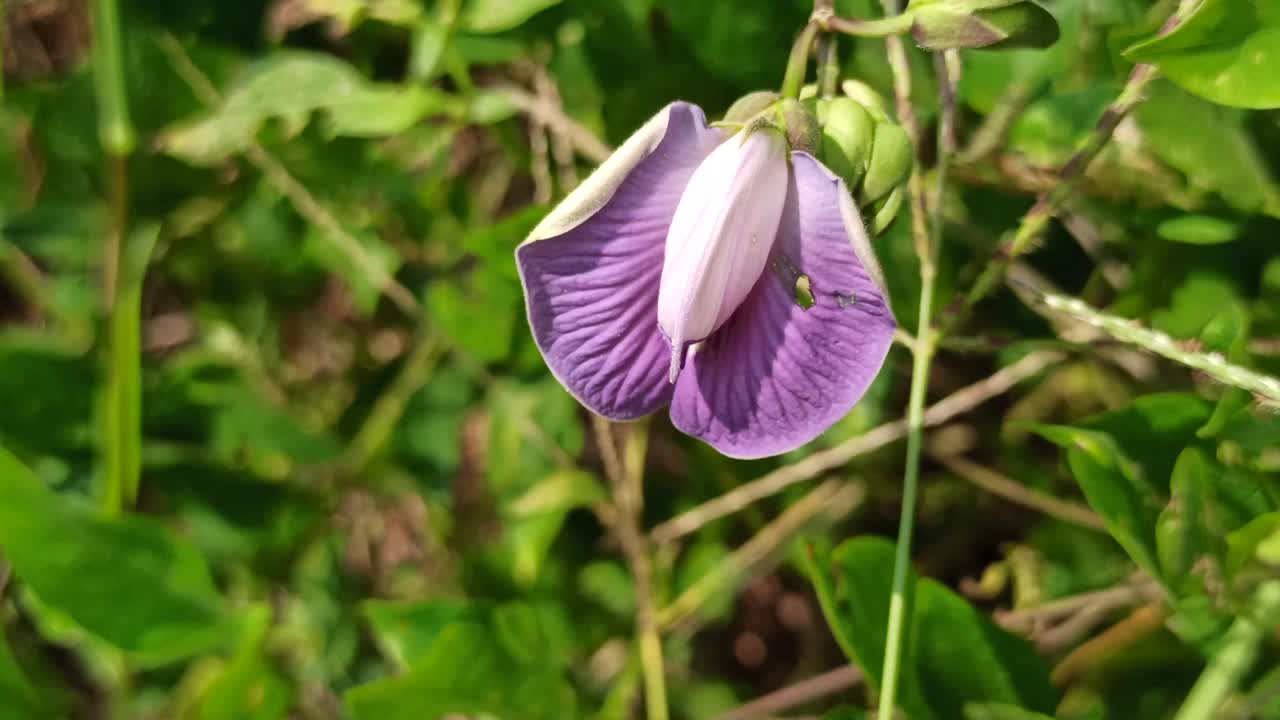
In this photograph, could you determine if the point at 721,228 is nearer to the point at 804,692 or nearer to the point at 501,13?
the point at 501,13

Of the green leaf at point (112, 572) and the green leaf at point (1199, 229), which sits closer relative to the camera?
the green leaf at point (1199, 229)

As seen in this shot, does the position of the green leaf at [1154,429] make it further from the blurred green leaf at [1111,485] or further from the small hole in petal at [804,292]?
the small hole in petal at [804,292]

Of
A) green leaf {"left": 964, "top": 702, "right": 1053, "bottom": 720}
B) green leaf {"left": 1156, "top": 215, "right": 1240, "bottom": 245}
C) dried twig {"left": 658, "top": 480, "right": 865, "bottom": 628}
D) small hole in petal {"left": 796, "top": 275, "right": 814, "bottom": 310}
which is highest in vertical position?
small hole in petal {"left": 796, "top": 275, "right": 814, "bottom": 310}

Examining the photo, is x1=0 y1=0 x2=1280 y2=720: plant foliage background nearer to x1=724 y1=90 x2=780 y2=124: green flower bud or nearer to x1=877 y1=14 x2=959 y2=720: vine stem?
x1=877 y1=14 x2=959 y2=720: vine stem

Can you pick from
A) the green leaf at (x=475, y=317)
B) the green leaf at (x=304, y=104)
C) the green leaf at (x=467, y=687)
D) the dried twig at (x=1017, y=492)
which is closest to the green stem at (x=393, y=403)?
the green leaf at (x=475, y=317)

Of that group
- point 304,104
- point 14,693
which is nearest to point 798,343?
point 304,104

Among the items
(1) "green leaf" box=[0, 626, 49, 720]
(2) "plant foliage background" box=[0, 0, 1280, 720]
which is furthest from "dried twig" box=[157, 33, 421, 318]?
(1) "green leaf" box=[0, 626, 49, 720]

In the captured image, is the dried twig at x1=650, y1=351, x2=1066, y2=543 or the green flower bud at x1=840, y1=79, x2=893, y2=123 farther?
the dried twig at x1=650, y1=351, x2=1066, y2=543
